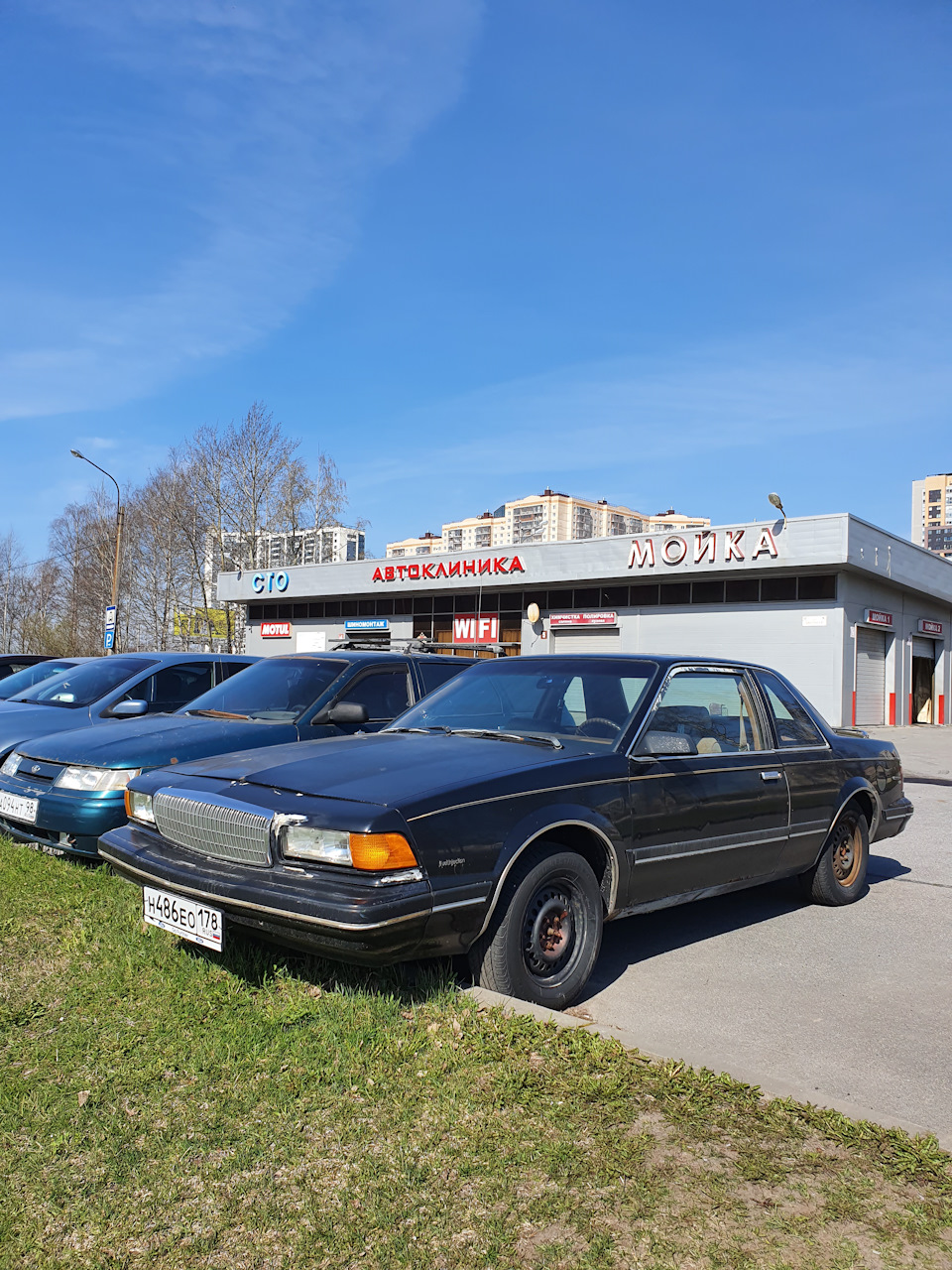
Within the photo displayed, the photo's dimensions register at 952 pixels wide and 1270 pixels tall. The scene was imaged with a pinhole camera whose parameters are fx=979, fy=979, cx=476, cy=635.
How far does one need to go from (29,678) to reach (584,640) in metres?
25.7

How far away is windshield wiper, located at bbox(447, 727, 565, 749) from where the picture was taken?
15.0ft

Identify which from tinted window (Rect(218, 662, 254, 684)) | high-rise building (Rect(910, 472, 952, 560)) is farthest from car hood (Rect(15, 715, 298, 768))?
high-rise building (Rect(910, 472, 952, 560))

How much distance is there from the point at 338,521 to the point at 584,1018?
50.3 m

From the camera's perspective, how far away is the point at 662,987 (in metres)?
4.55

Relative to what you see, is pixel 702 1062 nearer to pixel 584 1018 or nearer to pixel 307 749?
pixel 584 1018

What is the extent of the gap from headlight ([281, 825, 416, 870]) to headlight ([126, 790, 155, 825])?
1188 millimetres

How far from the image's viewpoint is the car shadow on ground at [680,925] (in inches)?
194

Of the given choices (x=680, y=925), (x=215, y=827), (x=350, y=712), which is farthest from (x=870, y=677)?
(x=215, y=827)

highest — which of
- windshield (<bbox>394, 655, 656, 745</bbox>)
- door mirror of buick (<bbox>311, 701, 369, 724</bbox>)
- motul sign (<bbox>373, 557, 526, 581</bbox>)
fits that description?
motul sign (<bbox>373, 557, 526, 581</bbox>)

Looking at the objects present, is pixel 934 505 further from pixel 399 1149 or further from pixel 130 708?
pixel 399 1149

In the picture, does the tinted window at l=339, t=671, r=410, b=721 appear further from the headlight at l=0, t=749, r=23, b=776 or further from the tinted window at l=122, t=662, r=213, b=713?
the headlight at l=0, t=749, r=23, b=776

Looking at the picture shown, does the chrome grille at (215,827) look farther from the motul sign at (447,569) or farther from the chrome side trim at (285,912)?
the motul sign at (447,569)

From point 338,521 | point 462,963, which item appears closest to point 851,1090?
point 462,963

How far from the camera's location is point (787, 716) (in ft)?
19.5
